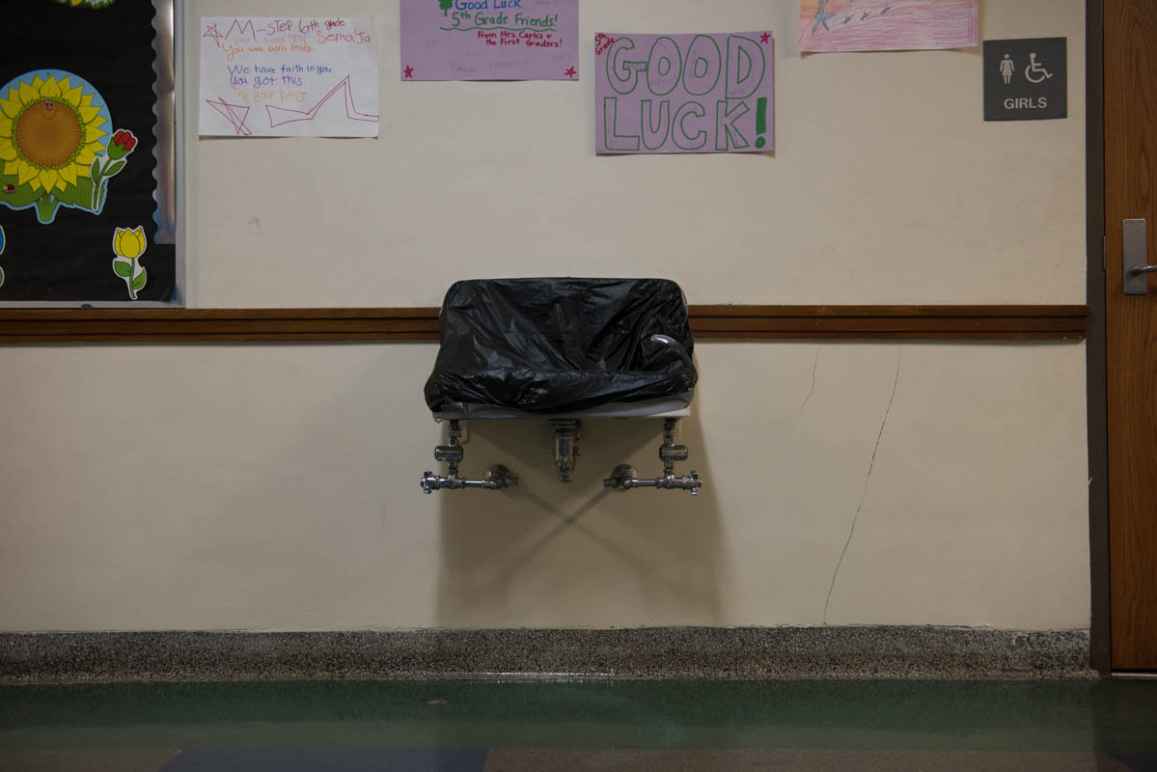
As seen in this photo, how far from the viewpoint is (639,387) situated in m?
1.41

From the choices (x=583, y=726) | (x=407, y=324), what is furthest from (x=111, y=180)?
(x=583, y=726)

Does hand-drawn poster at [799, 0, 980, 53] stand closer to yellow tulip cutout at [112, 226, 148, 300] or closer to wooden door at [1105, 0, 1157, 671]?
wooden door at [1105, 0, 1157, 671]

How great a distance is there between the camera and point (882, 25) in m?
1.74

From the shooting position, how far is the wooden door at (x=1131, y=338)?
1716 mm

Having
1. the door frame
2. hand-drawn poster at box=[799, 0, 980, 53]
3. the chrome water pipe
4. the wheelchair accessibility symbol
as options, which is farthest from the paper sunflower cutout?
the door frame

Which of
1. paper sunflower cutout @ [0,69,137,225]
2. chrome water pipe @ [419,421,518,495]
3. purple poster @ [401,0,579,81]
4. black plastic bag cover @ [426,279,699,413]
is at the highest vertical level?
purple poster @ [401,0,579,81]

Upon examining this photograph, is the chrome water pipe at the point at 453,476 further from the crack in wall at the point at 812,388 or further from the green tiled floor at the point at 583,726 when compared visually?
the crack in wall at the point at 812,388

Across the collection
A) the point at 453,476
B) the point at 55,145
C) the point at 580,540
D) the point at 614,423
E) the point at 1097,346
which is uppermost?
the point at 55,145

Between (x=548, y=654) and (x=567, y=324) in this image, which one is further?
(x=548, y=654)

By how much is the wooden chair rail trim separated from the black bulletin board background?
0.20ft

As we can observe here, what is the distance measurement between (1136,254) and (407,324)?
65.6 inches

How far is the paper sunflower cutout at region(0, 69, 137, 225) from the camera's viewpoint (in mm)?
1753

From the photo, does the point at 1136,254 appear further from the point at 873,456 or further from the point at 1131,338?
the point at 873,456

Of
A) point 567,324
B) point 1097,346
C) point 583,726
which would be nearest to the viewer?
point 583,726
